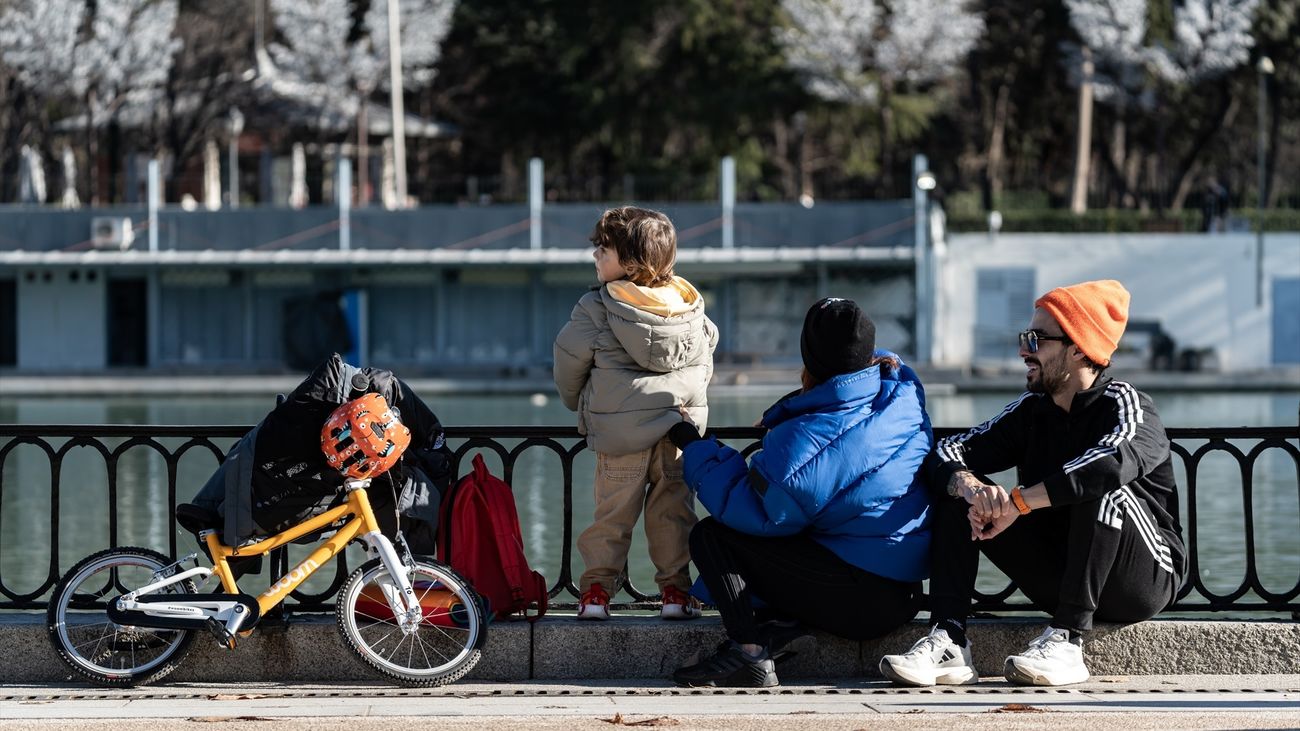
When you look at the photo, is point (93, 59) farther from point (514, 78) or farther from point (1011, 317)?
point (1011, 317)

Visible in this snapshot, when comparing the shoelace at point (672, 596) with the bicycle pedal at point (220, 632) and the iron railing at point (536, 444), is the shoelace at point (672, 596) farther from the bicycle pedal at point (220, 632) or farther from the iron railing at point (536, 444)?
the bicycle pedal at point (220, 632)

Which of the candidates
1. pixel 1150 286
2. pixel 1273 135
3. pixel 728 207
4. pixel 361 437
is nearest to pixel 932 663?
pixel 361 437

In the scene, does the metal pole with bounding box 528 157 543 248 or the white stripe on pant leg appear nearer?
the white stripe on pant leg

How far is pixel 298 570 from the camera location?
6000 millimetres

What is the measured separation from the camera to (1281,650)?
6.20m

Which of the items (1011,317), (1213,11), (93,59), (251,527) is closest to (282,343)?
(93,59)

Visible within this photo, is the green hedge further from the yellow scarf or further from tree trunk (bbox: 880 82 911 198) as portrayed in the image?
the yellow scarf

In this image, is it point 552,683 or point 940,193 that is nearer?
point 552,683

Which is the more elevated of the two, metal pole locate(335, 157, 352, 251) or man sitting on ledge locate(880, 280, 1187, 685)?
metal pole locate(335, 157, 352, 251)

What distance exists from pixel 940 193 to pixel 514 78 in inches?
529

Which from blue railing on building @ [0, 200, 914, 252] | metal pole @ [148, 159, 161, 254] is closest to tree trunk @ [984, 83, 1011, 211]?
blue railing on building @ [0, 200, 914, 252]

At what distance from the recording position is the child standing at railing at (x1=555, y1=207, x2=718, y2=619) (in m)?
6.09

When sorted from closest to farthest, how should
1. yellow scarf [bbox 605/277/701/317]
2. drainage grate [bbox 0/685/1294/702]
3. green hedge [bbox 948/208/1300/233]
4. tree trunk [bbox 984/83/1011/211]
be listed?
1. drainage grate [bbox 0/685/1294/702]
2. yellow scarf [bbox 605/277/701/317]
3. green hedge [bbox 948/208/1300/233]
4. tree trunk [bbox 984/83/1011/211]

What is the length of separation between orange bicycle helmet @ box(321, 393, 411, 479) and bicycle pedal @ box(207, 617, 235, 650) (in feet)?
2.13
